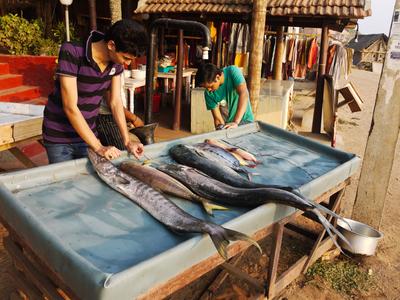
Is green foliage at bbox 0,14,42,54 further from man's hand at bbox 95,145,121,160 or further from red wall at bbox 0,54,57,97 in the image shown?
man's hand at bbox 95,145,121,160

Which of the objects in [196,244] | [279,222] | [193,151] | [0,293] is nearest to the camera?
[196,244]

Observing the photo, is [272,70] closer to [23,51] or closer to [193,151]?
[23,51]

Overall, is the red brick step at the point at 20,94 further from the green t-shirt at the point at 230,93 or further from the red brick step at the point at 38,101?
the green t-shirt at the point at 230,93

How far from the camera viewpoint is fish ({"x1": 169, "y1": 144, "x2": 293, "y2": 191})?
2537 millimetres

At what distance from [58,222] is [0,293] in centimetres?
198

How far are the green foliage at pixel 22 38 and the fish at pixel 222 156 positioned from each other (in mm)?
6715

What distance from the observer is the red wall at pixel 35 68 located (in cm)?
769

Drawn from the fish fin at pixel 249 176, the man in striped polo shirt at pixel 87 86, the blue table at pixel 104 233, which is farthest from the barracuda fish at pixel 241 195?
the man in striped polo shirt at pixel 87 86

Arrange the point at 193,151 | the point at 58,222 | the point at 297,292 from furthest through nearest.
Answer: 1. the point at 297,292
2. the point at 193,151
3. the point at 58,222

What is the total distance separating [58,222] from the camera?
1.93m

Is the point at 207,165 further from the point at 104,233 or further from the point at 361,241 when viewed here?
the point at 361,241

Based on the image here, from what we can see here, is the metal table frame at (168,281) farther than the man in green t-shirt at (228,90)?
No

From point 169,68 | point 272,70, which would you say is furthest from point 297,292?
point 272,70

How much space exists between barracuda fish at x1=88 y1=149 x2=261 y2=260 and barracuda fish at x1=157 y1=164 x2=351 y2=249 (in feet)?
1.05
